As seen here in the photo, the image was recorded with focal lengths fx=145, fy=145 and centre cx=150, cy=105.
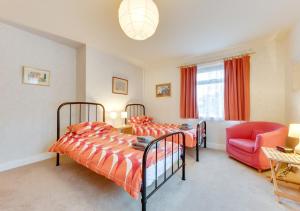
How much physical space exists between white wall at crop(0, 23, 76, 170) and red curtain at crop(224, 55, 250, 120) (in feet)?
13.6

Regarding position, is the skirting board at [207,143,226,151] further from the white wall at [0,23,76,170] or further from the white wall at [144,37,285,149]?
the white wall at [0,23,76,170]

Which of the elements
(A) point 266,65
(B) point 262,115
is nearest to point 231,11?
(A) point 266,65

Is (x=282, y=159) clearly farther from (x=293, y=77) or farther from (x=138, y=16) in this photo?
(x=138, y=16)

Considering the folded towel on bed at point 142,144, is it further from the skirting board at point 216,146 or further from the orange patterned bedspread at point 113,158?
the skirting board at point 216,146

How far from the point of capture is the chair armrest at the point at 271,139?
8.23 feet

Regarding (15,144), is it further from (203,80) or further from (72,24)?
(203,80)

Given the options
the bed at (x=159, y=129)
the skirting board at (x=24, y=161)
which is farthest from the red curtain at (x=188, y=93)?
the skirting board at (x=24, y=161)

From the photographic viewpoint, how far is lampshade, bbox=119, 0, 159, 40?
162cm

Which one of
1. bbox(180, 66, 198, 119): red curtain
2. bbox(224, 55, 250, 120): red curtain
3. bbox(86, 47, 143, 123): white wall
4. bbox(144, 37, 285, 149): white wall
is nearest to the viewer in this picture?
bbox(144, 37, 285, 149): white wall

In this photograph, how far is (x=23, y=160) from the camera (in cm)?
293

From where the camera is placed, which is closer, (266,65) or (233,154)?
(233,154)

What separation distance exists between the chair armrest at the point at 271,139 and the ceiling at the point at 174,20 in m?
2.04

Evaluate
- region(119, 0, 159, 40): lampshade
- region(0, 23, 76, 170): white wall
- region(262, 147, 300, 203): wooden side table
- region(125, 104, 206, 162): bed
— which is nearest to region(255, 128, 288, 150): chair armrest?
region(262, 147, 300, 203): wooden side table

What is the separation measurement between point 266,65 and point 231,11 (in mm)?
1869
